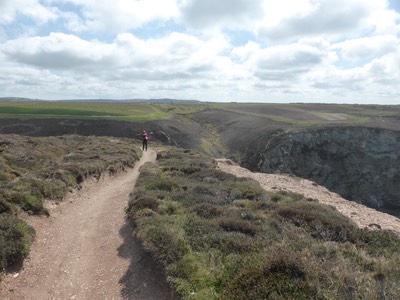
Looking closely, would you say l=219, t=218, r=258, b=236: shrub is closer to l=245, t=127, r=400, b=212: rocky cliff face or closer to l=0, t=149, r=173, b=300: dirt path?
l=0, t=149, r=173, b=300: dirt path

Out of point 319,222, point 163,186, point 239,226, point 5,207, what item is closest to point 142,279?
point 239,226

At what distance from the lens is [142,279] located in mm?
10883

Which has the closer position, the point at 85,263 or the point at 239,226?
the point at 85,263

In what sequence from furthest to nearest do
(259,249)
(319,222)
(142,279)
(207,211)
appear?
(207,211) → (319,222) → (259,249) → (142,279)

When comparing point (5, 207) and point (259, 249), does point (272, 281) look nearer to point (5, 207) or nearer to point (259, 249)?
point (259, 249)

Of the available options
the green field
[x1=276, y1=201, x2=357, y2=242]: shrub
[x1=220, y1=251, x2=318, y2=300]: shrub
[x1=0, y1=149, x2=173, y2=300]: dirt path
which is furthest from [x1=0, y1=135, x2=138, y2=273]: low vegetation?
the green field

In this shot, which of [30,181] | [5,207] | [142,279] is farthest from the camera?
[30,181]

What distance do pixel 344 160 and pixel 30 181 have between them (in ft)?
193

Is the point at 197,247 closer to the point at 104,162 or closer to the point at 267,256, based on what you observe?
the point at 267,256

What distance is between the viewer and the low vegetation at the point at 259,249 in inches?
336

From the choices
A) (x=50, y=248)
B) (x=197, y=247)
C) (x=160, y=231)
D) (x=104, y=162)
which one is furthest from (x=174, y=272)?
(x=104, y=162)

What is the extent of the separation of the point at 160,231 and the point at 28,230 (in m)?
5.08

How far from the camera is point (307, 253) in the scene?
1042cm

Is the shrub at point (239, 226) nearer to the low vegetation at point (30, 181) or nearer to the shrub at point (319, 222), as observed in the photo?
the shrub at point (319, 222)
